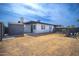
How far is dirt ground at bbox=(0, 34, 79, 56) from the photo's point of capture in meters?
2.47

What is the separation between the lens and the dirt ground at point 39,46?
247 centimetres

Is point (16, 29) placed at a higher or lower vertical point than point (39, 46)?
higher

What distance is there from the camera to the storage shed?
248 cm

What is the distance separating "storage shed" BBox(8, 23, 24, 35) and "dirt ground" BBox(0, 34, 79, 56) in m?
0.08

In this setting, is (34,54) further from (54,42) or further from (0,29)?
(0,29)

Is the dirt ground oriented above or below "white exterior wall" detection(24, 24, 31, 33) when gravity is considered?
below

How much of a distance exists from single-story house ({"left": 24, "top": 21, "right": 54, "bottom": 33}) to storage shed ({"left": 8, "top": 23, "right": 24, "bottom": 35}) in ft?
0.17

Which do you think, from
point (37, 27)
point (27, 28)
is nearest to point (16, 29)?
point (27, 28)

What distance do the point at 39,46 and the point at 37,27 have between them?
0.25 meters

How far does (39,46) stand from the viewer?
2480mm

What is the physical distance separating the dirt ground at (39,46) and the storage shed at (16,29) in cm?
8

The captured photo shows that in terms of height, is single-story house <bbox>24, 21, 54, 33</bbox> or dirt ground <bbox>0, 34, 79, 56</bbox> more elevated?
single-story house <bbox>24, 21, 54, 33</bbox>

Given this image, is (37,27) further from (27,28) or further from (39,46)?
(39,46)

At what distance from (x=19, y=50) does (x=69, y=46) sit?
0.64 meters
